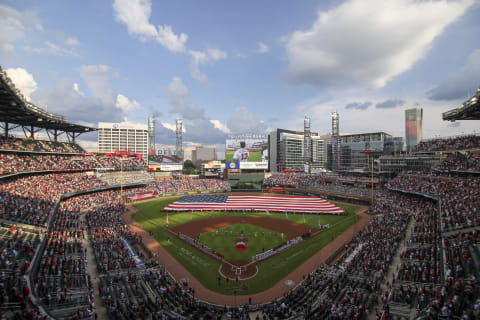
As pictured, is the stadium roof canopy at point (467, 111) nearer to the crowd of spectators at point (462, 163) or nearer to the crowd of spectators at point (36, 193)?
the crowd of spectators at point (462, 163)

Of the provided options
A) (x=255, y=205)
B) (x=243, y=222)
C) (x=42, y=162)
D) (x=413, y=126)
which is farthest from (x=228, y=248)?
(x=413, y=126)

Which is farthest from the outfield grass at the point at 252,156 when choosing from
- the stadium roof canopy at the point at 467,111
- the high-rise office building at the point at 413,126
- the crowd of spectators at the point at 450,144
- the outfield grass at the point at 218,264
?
the high-rise office building at the point at 413,126

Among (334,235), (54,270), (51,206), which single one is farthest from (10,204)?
(334,235)

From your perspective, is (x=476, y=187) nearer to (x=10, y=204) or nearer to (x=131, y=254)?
(x=131, y=254)

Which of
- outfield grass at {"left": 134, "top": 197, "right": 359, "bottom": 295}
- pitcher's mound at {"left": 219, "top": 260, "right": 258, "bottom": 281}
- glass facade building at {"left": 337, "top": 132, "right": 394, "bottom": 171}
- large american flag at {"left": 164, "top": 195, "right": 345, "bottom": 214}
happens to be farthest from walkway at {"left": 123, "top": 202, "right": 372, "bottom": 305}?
glass facade building at {"left": 337, "top": 132, "right": 394, "bottom": 171}

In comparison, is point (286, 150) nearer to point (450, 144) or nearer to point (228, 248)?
point (450, 144)
